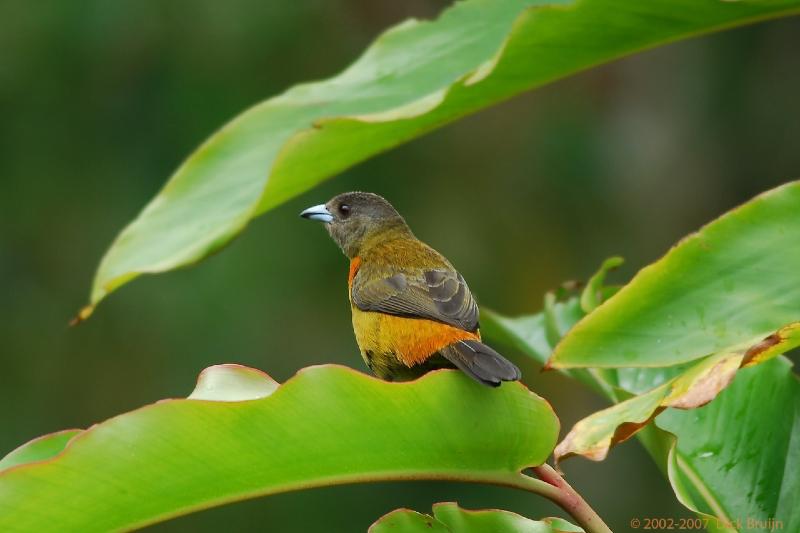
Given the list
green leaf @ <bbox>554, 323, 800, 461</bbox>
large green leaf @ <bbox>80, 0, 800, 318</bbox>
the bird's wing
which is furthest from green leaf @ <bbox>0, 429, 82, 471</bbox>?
the bird's wing

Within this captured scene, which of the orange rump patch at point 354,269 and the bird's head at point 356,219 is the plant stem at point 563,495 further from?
the bird's head at point 356,219

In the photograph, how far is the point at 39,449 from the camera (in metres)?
1.92

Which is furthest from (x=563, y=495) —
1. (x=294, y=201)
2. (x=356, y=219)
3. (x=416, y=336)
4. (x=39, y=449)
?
(x=294, y=201)

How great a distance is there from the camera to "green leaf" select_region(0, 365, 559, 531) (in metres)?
1.75

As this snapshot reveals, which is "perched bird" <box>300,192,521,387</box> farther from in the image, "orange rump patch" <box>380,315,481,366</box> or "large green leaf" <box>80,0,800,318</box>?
"large green leaf" <box>80,0,800,318</box>

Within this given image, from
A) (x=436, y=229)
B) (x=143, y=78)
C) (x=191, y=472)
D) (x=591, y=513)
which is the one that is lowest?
(x=436, y=229)

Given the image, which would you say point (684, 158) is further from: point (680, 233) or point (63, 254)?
point (63, 254)

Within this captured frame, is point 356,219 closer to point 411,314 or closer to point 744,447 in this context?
point 411,314

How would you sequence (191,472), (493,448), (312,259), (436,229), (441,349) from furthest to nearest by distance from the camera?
(436,229) → (312,259) → (441,349) → (493,448) → (191,472)

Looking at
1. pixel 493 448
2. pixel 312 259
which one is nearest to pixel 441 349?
pixel 493 448

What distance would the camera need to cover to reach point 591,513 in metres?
1.83

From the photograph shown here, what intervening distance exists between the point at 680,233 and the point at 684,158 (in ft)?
1.85

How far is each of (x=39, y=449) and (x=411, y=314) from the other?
1.16m

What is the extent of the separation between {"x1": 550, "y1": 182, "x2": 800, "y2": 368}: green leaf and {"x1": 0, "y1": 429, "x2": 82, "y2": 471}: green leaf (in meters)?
0.80
